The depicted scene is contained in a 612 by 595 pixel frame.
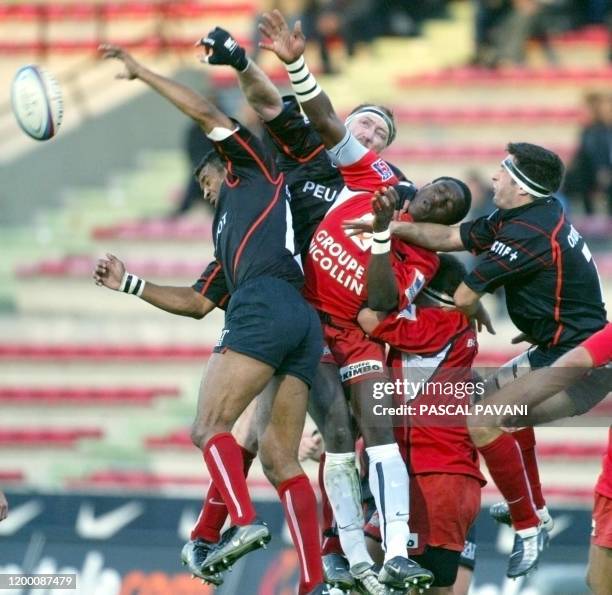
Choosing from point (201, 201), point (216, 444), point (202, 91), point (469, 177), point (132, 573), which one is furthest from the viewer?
point (202, 91)

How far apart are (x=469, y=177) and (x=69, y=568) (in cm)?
601

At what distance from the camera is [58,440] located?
1493 cm

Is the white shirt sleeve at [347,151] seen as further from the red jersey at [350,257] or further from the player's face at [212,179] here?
the player's face at [212,179]

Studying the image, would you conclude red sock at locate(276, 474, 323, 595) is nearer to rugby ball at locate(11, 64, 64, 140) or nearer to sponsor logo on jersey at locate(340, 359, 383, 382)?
sponsor logo on jersey at locate(340, 359, 383, 382)

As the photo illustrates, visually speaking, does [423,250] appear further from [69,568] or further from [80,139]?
[80,139]

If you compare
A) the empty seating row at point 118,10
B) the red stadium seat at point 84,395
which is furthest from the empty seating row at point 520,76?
the red stadium seat at point 84,395

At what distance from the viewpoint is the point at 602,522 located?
27.7ft

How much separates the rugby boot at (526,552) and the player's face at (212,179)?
7.69ft

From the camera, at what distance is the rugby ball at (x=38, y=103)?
27.4 feet

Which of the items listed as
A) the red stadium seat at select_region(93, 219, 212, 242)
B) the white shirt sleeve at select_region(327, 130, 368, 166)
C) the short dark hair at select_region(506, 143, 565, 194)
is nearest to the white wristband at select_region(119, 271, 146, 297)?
the white shirt sleeve at select_region(327, 130, 368, 166)

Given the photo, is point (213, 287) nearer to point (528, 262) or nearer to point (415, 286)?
point (415, 286)

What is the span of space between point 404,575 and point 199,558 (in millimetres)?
1064

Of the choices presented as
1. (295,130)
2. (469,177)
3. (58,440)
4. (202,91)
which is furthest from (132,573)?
(202,91)

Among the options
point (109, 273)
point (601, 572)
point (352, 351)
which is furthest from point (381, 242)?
point (601, 572)
